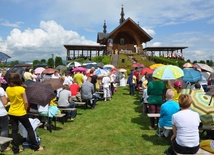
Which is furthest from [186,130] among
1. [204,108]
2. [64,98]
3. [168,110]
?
[64,98]

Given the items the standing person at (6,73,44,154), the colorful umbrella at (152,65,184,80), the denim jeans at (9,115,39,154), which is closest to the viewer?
the standing person at (6,73,44,154)

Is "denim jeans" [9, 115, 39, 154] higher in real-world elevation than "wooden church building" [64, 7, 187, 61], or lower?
lower

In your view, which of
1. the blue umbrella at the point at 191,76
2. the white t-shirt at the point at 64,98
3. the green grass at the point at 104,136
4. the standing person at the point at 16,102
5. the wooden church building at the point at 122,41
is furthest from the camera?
the wooden church building at the point at 122,41

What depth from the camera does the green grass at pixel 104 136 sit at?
5672mm

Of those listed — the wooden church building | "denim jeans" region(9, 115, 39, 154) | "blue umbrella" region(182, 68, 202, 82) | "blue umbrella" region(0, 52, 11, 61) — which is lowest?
"denim jeans" region(9, 115, 39, 154)

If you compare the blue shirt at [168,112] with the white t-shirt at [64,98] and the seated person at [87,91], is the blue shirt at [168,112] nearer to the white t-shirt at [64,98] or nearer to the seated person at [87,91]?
the white t-shirt at [64,98]

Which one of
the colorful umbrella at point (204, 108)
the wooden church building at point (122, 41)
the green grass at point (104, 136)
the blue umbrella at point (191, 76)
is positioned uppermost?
the wooden church building at point (122, 41)

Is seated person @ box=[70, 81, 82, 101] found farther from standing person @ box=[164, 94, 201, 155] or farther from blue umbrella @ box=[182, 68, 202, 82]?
standing person @ box=[164, 94, 201, 155]

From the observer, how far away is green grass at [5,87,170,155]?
Answer: 5.67 metres

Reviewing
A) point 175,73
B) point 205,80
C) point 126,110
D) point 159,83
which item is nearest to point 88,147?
point 159,83

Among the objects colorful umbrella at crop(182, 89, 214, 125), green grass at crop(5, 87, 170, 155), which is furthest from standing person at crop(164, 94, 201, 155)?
green grass at crop(5, 87, 170, 155)

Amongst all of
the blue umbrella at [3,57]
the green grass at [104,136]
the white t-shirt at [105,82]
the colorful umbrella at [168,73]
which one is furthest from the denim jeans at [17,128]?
the white t-shirt at [105,82]

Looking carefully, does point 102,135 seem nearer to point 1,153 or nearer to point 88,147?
point 88,147

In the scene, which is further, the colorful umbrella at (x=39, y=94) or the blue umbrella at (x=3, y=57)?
the blue umbrella at (x=3, y=57)
